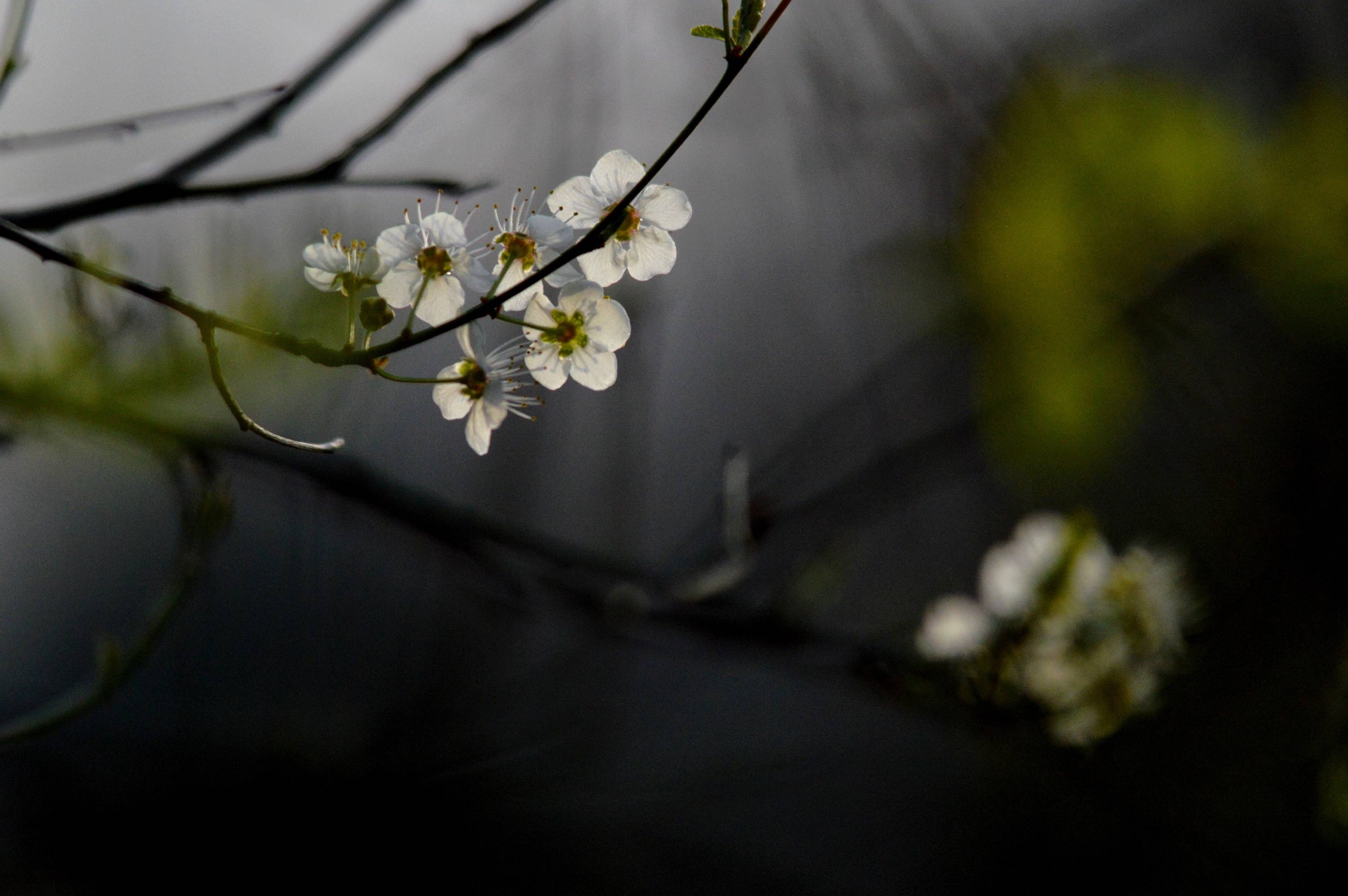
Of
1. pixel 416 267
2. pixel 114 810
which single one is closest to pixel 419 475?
pixel 114 810

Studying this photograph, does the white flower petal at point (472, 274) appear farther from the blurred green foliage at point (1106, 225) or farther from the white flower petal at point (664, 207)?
the blurred green foliage at point (1106, 225)

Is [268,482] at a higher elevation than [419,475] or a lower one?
higher

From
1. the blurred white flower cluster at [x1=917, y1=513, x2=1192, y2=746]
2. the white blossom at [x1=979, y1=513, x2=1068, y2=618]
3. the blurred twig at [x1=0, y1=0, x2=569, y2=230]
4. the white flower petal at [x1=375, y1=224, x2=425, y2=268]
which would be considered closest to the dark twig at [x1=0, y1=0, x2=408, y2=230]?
the blurred twig at [x1=0, y1=0, x2=569, y2=230]

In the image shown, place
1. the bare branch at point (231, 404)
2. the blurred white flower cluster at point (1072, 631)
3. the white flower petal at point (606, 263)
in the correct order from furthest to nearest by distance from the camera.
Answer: the blurred white flower cluster at point (1072, 631), the white flower petal at point (606, 263), the bare branch at point (231, 404)

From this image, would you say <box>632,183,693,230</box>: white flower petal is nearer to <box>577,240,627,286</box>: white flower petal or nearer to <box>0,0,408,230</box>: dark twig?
<box>577,240,627,286</box>: white flower petal

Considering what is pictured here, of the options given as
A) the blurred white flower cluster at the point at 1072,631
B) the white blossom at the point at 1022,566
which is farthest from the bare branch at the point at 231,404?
the white blossom at the point at 1022,566

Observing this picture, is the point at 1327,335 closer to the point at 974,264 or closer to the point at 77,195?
the point at 974,264
